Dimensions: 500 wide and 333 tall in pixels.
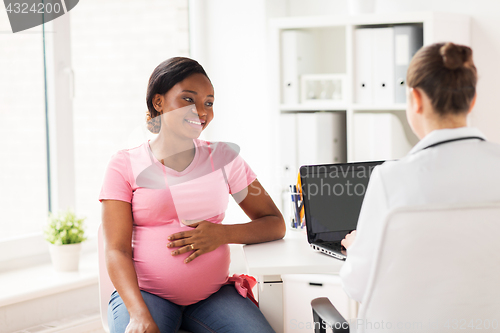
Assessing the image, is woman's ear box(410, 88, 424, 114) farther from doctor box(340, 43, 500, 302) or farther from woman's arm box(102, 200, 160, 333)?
woman's arm box(102, 200, 160, 333)

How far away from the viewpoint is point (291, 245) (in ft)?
5.06

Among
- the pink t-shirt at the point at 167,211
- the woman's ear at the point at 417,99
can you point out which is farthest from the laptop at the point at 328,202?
the woman's ear at the point at 417,99

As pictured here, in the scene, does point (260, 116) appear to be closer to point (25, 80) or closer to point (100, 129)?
point (100, 129)

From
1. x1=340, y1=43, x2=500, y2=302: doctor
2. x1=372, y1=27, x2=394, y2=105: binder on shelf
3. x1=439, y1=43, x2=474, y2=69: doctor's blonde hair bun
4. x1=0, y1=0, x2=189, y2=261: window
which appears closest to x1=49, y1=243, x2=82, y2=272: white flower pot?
x1=0, y1=0, x2=189, y2=261: window

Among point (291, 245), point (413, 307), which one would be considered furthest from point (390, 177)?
point (291, 245)

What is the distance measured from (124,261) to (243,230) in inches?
14.7

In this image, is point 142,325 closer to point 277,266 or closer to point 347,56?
point 277,266

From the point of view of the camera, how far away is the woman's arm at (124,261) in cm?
128

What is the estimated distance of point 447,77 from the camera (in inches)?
37.3

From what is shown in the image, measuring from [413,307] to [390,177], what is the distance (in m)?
0.25

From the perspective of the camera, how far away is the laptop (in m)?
1.54

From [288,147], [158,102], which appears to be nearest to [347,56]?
[288,147]

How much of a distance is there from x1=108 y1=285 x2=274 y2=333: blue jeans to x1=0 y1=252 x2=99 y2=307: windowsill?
22.1 inches

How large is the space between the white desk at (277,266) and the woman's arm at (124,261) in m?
0.31
